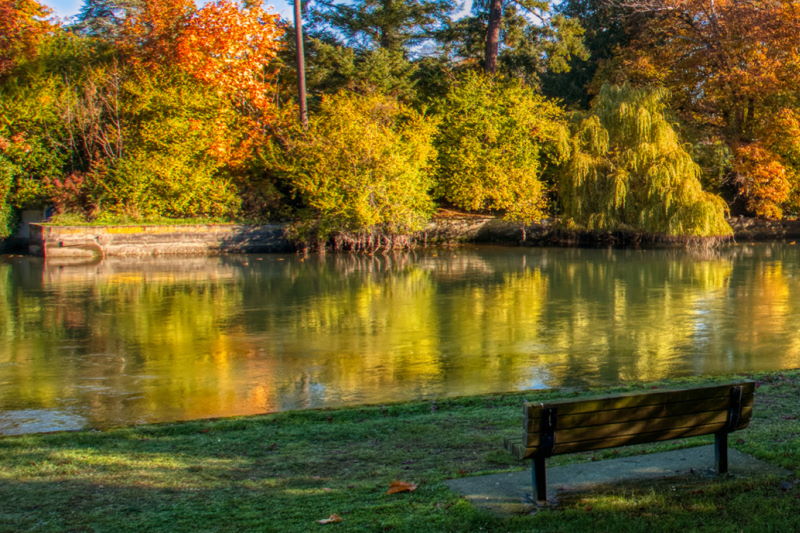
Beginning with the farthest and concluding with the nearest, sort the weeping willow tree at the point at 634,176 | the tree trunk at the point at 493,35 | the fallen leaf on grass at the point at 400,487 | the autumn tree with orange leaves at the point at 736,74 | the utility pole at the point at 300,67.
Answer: the tree trunk at the point at 493,35 → the autumn tree with orange leaves at the point at 736,74 → the utility pole at the point at 300,67 → the weeping willow tree at the point at 634,176 → the fallen leaf on grass at the point at 400,487

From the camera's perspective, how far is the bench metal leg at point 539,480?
17.2ft

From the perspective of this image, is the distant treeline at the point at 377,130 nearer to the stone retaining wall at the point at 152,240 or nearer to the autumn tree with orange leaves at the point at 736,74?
the autumn tree with orange leaves at the point at 736,74

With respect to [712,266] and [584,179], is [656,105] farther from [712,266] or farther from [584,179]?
[712,266]

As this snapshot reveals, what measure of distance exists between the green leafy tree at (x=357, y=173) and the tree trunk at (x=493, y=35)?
26.0 ft

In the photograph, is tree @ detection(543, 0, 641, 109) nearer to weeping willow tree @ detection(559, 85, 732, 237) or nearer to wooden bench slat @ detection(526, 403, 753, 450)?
weeping willow tree @ detection(559, 85, 732, 237)

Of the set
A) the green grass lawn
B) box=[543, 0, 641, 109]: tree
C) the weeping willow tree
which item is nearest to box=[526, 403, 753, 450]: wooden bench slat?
the green grass lawn

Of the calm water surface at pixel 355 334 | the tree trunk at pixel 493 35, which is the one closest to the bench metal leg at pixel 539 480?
the calm water surface at pixel 355 334

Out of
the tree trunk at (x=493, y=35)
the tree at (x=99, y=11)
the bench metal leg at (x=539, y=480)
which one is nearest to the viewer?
the bench metal leg at (x=539, y=480)

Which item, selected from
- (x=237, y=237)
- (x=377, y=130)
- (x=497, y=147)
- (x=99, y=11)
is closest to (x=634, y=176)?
(x=497, y=147)

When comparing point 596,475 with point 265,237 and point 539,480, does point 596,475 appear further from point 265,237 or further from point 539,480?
point 265,237

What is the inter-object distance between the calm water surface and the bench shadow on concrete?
4033 millimetres

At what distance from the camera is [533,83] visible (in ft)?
139

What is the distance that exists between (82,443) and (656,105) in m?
30.6

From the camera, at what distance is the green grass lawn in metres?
5.02
